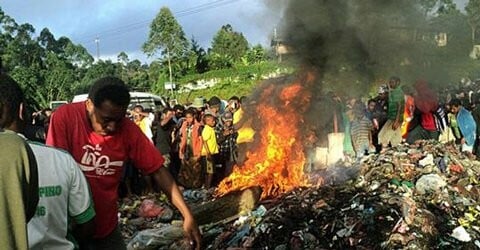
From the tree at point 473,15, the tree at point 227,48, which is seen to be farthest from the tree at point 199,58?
the tree at point 473,15

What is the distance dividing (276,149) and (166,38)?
35.7 m

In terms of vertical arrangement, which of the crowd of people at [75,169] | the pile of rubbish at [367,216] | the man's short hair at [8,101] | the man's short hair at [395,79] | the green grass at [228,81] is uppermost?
the green grass at [228,81]

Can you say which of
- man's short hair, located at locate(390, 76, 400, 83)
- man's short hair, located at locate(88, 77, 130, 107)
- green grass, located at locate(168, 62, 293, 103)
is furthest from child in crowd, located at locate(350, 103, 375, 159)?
green grass, located at locate(168, 62, 293, 103)

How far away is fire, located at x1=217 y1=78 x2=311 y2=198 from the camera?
9.68 m

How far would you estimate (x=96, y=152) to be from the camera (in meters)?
3.93

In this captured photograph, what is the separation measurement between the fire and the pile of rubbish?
1.94 feet

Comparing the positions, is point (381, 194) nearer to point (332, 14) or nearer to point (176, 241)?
point (176, 241)

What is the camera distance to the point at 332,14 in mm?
11586

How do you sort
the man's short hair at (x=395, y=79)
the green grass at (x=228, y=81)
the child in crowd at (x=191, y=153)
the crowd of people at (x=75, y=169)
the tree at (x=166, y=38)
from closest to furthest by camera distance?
1. the crowd of people at (x=75, y=169)
2. the child in crowd at (x=191, y=153)
3. the man's short hair at (x=395, y=79)
4. the green grass at (x=228, y=81)
5. the tree at (x=166, y=38)

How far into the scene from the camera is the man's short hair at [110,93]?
3848mm

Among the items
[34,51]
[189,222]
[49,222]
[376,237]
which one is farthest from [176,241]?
[34,51]

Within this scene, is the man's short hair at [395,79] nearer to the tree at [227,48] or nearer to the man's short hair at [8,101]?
the man's short hair at [8,101]

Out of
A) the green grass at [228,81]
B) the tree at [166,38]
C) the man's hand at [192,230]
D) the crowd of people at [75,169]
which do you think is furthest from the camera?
the tree at [166,38]

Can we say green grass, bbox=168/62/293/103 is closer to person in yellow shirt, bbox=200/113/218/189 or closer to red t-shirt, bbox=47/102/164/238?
person in yellow shirt, bbox=200/113/218/189
